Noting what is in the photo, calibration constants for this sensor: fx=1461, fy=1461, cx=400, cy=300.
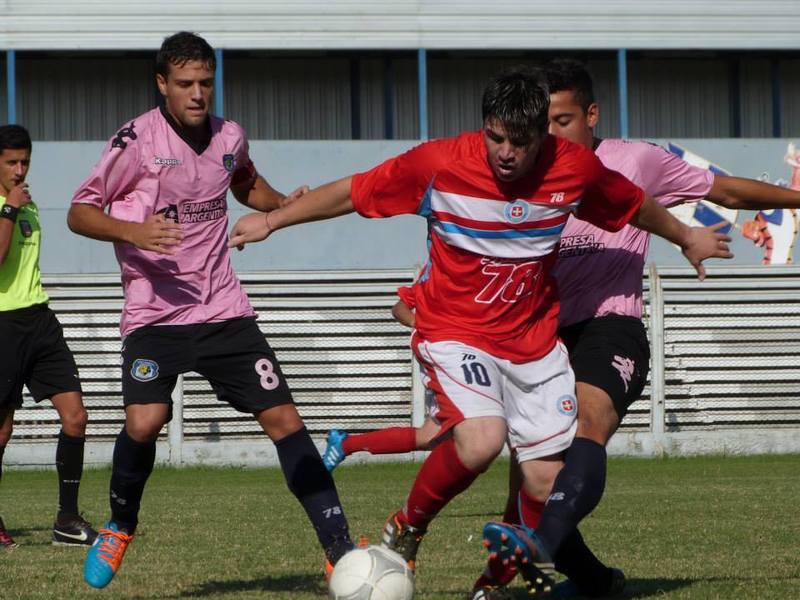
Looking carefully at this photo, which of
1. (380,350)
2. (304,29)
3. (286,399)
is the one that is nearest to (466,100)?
(304,29)

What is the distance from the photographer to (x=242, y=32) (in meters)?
23.3

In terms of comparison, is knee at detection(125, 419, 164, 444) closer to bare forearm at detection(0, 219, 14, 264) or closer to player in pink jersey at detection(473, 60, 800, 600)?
player in pink jersey at detection(473, 60, 800, 600)

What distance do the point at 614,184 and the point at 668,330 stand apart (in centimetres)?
1056

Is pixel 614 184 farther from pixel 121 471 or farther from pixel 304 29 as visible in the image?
pixel 304 29

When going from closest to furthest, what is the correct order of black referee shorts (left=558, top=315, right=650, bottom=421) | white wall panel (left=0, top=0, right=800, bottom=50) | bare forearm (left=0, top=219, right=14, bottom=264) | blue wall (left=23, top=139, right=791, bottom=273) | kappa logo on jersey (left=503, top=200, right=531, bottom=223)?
kappa logo on jersey (left=503, top=200, right=531, bottom=223), black referee shorts (left=558, top=315, right=650, bottom=421), bare forearm (left=0, top=219, right=14, bottom=264), blue wall (left=23, top=139, right=791, bottom=273), white wall panel (left=0, top=0, right=800, bottom=50)

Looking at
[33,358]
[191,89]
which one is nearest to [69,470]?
[33,358]

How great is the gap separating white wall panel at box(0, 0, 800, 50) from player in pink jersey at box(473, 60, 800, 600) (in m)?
17.4

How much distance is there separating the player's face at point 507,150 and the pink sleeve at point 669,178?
1.02 m

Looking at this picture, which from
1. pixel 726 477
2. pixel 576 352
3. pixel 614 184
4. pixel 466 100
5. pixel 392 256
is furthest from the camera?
pixel 466 100

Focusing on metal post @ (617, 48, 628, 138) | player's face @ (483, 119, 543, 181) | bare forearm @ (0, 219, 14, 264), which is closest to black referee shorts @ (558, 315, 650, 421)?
player's face @ (483, 119, 543, 181)

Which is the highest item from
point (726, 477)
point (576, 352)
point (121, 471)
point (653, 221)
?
point (653, 221)

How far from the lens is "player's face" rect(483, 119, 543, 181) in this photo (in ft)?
17.4

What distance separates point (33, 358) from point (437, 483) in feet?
12.8

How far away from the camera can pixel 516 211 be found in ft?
18.0
